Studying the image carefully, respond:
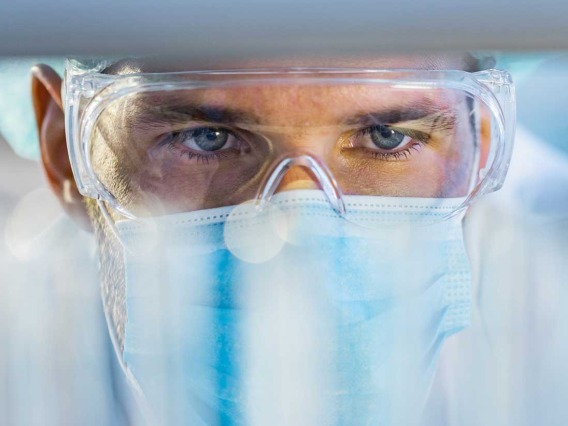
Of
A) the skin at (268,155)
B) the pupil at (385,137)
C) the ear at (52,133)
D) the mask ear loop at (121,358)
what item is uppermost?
the ear at (52,133)

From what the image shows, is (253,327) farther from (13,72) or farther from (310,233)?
(13,72)

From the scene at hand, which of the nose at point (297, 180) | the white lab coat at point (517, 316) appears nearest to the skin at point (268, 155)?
the nose at point (297, 180)

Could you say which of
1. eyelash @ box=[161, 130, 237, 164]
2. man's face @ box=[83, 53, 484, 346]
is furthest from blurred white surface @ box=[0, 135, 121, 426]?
eyelash @ box=[161, 130, 237, 164]

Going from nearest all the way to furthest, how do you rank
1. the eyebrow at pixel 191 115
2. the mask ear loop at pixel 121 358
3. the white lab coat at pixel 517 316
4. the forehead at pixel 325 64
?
the forehead at pixel 325 64 → the eyebrow at pixel 191 115 → the mask ear loop at pixel 121 358 → the white lab coat at pixel 517 316

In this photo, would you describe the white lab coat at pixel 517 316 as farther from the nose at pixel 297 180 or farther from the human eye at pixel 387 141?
the nose at pixel 297 180

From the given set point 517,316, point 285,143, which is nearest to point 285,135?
point 285,143

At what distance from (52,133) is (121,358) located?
424 mm

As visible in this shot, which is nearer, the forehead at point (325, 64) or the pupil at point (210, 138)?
the forehead at point (325, 64)

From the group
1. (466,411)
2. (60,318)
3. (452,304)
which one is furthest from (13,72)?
(466,411)

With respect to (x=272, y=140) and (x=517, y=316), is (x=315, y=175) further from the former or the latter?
(x=517, y=316)

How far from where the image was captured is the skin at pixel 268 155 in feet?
3.61

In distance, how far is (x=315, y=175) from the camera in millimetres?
1107

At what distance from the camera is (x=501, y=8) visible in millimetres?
385

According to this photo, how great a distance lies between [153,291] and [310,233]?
26 centimetres
